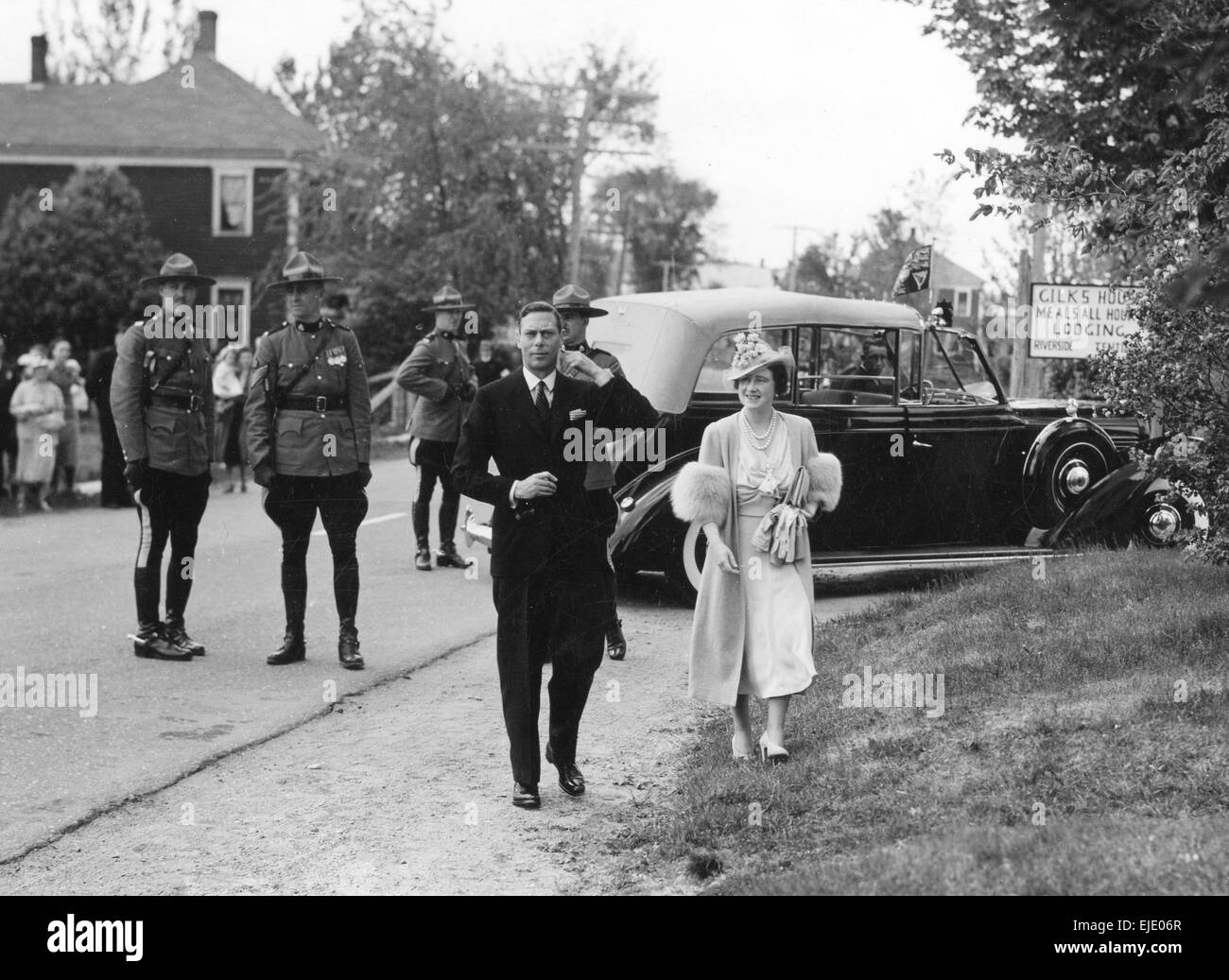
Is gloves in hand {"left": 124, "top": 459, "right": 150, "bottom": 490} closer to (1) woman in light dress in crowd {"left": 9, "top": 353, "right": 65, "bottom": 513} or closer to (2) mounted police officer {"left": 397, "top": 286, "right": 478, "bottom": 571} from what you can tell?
(2) mounted police officer {"left": 397, "top": 286, "right": 478, "bottom": 571}

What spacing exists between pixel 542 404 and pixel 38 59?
1751 inches

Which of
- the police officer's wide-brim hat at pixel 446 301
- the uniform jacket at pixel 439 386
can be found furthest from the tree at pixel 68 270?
the uniform jacket at pixel 439 386

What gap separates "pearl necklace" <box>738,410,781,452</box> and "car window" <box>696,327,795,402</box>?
14.0 ft

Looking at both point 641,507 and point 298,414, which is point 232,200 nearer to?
point 641,507

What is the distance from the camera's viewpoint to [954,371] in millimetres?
12242

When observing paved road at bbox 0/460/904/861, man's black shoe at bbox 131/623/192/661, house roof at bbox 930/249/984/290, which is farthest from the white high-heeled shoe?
house roof at bbox 930/249/984/290

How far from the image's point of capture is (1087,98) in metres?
13.7

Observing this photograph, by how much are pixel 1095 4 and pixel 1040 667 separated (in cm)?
393

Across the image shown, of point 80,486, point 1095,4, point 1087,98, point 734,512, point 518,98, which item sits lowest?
point 80,486

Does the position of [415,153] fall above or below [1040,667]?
above

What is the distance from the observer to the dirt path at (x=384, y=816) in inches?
214

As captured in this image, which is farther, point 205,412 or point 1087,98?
point 1087,98
